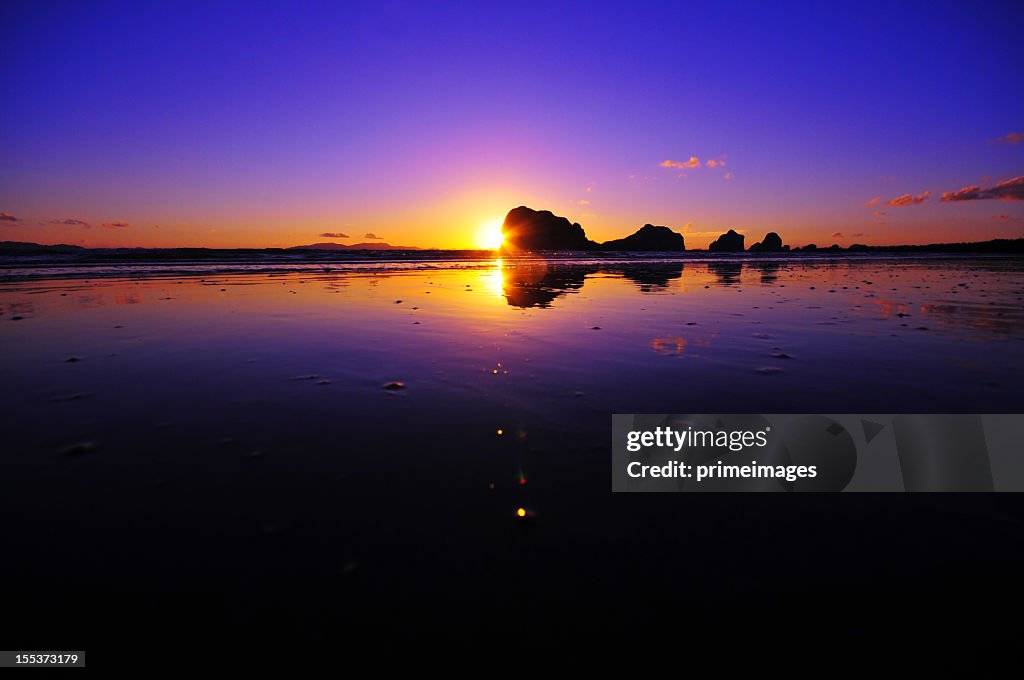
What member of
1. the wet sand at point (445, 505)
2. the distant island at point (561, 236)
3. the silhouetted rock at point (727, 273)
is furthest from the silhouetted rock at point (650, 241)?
the wet sand at point (445, 505)

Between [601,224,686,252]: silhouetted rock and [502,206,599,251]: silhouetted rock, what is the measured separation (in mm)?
9765

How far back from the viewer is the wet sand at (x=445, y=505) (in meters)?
2.00

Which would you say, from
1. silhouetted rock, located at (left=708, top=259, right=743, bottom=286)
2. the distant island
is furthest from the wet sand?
the distant island

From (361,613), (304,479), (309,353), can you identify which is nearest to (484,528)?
(361,613)

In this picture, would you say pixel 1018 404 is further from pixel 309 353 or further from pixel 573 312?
pixel 309 353

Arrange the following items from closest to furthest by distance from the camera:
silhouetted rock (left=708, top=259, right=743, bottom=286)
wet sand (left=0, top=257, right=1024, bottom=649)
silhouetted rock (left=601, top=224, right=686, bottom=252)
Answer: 1. wet sand (left=0, top=257, right=1024, bottom=649)
2. silhouetted rock (left=708, top=259, right=743, bottom=286)
3. silhouetted rock (left=601, top=224, right=686, bottom=252)

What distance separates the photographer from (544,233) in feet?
552

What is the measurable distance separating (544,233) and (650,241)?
129 feet

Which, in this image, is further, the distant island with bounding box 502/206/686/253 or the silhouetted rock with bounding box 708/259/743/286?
the distant island with bounding box 502/206/686/253

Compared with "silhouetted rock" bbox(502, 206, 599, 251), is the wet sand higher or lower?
lower

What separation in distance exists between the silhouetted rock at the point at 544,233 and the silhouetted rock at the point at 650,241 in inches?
384

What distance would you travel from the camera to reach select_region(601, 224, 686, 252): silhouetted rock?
516 feet

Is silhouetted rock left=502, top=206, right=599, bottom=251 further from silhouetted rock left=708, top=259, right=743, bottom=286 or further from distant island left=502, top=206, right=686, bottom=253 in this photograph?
silhouetted rock left=708, top=259, right=743, bottom=286

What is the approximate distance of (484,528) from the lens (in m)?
2.56
